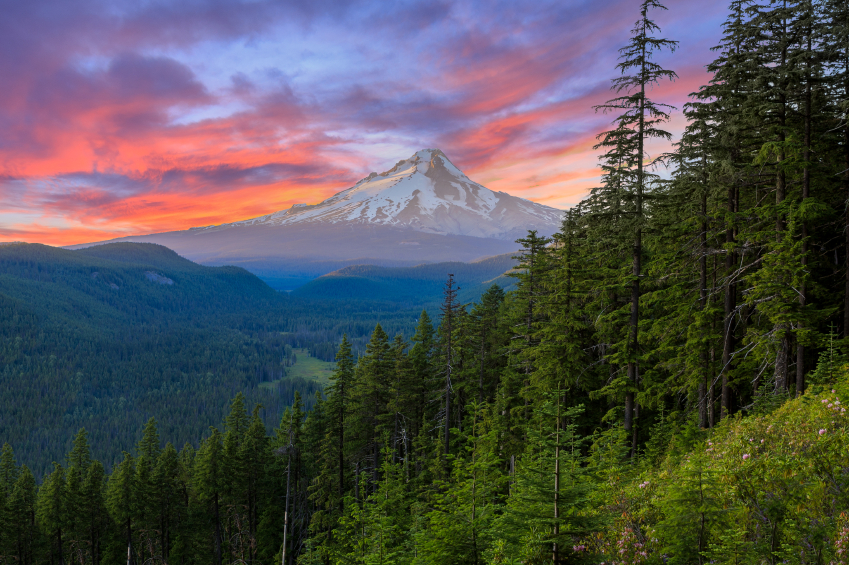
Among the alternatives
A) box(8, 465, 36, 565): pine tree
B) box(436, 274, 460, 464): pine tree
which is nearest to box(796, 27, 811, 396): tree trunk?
box(436, 274, 460, 464): pine tree

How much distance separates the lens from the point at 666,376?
20109mm

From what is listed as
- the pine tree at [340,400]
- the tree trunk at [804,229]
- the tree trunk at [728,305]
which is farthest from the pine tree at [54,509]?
the tree trunk at [804,229]

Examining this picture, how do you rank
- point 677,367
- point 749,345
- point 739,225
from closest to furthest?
1. point 749,345
2. point 739,225
3. point 677,367

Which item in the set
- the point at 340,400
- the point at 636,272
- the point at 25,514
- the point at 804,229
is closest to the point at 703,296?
the point at 636,272

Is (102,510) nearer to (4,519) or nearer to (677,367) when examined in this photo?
(4,519)

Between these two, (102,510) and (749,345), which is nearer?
(749,345)

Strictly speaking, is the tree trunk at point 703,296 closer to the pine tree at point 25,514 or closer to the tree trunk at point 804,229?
the tree trunk at point 804,229

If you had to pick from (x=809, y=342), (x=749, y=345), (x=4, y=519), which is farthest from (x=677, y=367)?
(x=4, y=519)

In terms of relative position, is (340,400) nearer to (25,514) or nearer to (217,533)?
(217,533)

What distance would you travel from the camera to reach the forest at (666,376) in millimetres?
7219

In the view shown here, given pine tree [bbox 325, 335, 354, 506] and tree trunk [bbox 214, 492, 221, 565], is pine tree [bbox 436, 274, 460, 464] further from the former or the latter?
tree trunk [bbox 214, 492, 221, 565]

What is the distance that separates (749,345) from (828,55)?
10156 mm

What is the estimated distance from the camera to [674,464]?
12406mm

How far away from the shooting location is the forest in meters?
7.22
